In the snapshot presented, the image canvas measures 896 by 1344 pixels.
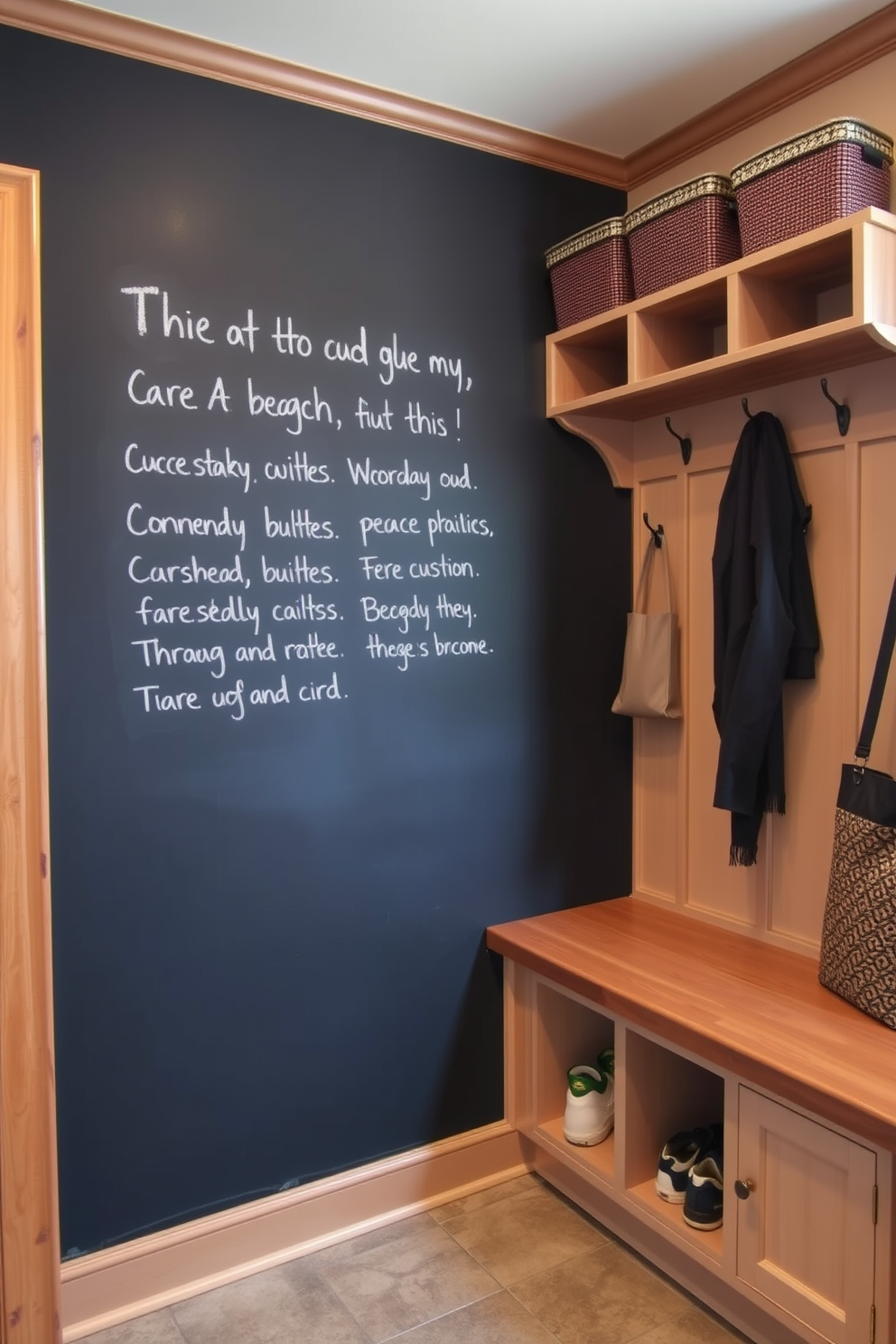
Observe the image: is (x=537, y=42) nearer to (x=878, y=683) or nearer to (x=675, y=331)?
(x=675, y=331)

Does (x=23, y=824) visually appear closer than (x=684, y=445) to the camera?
Yes

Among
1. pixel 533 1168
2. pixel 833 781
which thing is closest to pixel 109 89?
pixel 833 781

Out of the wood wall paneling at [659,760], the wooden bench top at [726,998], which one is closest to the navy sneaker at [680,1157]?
the wooden bench top at [726,998]

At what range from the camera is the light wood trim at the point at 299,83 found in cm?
185

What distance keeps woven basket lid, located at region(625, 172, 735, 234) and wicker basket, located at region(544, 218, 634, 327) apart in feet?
0.25

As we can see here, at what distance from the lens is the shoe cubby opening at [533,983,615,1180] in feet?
7.89

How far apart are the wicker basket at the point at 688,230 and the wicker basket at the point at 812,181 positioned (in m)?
0.08

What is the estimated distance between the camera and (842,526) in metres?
2.08

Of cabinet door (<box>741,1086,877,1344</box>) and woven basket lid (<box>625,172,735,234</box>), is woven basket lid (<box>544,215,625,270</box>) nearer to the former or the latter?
woven basket lid (<box>625,172,735,234</box>)

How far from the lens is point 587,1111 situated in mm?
2285

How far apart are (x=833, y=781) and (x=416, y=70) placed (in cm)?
175

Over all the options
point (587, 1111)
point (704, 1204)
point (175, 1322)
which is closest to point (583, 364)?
point (587, 1111)

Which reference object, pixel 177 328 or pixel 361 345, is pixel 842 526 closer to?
pixel 361 345

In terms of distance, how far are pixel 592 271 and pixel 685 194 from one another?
0.30 metres
